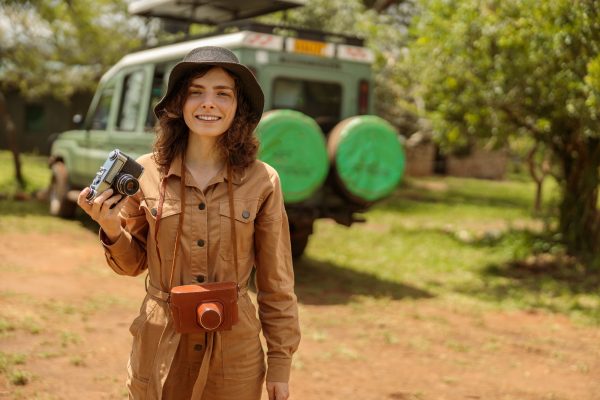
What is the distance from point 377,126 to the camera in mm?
7492

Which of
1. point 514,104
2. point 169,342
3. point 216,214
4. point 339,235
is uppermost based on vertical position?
point 514,104

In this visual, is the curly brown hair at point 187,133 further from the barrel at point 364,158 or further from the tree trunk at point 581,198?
the tree trunk at point 581,198

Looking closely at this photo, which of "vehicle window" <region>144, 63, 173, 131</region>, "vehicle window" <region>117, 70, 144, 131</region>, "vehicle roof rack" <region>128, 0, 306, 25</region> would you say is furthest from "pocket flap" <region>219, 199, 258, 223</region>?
"vehicle roof rack" <region>128, 0, 306, 25</region>

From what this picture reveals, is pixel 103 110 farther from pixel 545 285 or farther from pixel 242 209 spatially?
pixel 242 209

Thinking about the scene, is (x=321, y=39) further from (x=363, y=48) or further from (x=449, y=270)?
(x=449, y=270)

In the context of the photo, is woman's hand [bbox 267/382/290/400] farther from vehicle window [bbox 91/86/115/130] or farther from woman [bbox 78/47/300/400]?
vehicle window [bbox 91/86/115/130]

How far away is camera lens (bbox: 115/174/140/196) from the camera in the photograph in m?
2.18

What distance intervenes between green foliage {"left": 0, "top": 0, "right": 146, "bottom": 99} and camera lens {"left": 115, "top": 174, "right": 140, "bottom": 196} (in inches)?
614

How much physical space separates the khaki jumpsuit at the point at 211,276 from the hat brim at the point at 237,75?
0.64 ft

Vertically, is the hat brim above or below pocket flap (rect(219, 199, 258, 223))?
above

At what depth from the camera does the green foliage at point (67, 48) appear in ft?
59.3

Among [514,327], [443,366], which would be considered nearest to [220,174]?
[443,366]

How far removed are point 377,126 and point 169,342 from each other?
5469 mm

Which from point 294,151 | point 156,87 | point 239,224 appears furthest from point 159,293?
point 156,87
